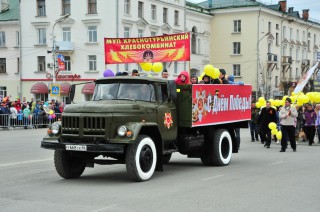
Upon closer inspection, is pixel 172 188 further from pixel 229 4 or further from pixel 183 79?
pixel 229 4

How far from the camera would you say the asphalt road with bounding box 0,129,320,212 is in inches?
324

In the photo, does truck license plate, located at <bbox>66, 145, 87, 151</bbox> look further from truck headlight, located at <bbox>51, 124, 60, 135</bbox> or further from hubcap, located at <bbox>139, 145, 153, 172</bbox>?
hubcap, located at <bbox>139, 145, 153, 172</bbox>

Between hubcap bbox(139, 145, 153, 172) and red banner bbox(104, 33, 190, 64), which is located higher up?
red banner bbox(104, 33, 190, 64)

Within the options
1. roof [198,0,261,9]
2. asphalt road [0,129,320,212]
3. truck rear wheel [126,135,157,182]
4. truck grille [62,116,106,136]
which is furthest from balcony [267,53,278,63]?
truck grille [62,116,106,136]

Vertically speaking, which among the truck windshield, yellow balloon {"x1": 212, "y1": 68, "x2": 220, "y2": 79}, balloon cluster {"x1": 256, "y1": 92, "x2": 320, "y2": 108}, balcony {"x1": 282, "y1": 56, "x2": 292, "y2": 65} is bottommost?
balloon cluster {"x1": 256, "y1": 92, "x2": 320, "y2": 108}

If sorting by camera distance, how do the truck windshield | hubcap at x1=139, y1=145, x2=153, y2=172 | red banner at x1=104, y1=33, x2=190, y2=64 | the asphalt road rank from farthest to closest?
red banner at x1=104, y1=33, x2=190, y2=64 < the truck windshield < hubcap at x1=139, y1=145, x2=153, y2=172 < the asphalt road

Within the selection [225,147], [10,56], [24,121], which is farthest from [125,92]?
[10,56]

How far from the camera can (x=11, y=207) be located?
8086 mm

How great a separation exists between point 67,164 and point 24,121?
21.8 meters

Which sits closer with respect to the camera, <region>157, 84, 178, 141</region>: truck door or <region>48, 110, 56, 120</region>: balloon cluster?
<region>157, 84, 178, 141</region>: truck door

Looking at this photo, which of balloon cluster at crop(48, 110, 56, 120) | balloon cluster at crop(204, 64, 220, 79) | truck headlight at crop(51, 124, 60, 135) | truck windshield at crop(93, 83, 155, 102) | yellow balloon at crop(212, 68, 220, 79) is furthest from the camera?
balloon cluster at crop(48, 110, 56, 120)

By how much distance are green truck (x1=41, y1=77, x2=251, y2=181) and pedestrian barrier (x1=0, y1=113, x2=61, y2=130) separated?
19.1 metres

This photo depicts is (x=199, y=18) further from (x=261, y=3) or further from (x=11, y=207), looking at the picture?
(x=11, y=207)

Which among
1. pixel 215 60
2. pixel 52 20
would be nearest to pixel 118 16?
pixel 52 20
